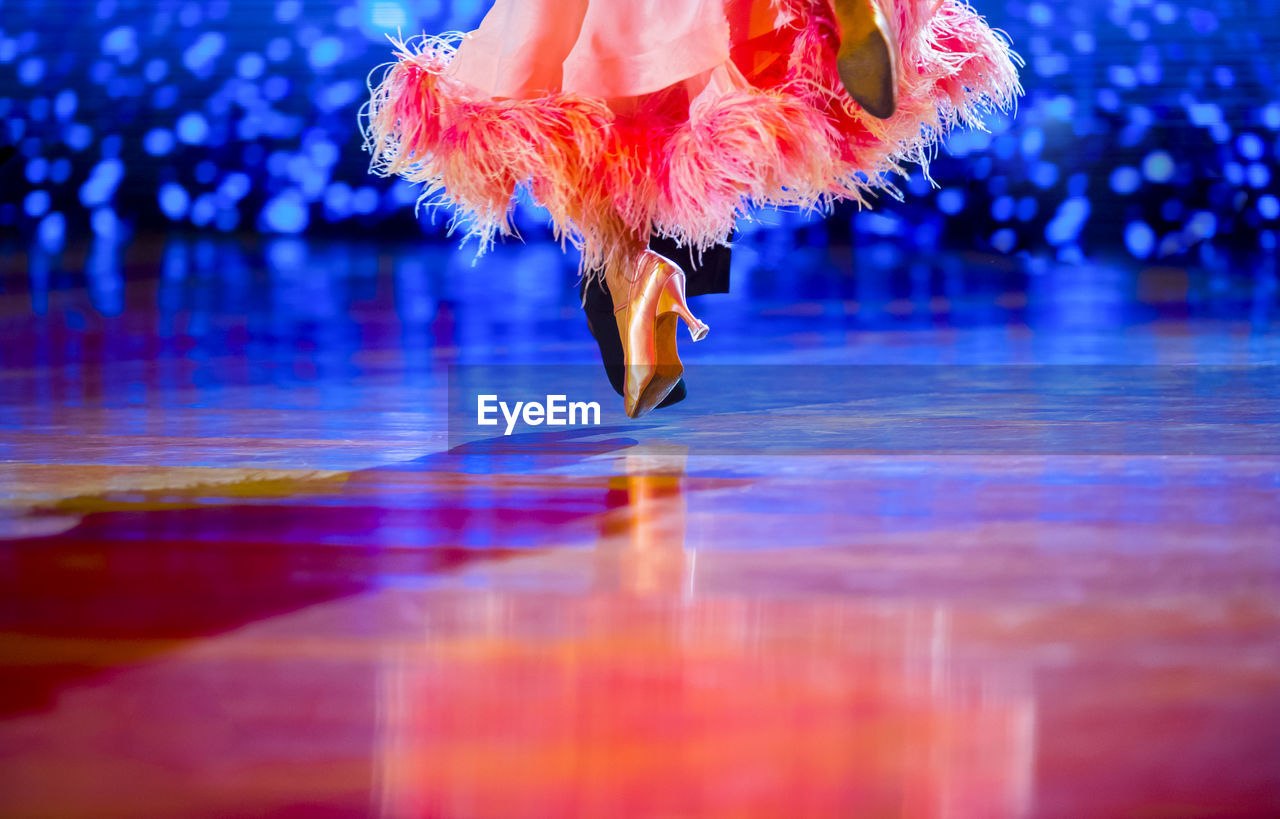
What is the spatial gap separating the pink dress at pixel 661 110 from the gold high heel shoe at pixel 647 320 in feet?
0.12

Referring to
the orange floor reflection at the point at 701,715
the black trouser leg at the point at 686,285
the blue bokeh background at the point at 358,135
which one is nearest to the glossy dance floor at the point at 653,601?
the orange floor reflection at the point at 701,715

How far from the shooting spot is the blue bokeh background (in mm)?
5312

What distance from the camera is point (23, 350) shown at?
7.01ft

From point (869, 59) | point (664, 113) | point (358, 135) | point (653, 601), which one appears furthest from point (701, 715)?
point (358, 135)

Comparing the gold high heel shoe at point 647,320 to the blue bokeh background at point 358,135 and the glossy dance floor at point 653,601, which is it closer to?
the glossy dance floor at point 653,601

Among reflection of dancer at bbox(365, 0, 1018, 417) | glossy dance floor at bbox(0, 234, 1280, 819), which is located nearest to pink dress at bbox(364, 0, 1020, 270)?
reflection of dancer at bbox(365, 0, 1018, 417)

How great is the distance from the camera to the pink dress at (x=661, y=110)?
1.24 metres

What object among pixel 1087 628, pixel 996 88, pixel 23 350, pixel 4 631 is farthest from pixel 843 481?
pixel 23 350

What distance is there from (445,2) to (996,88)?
4.57 metres

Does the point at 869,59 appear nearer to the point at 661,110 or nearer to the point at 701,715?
the point at 661,110

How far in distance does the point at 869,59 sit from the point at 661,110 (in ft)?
0.83

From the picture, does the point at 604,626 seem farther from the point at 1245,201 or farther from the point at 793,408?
the point at 1245,201

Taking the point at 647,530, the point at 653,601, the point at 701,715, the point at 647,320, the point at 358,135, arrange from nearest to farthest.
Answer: the point at 701,715, the point at 653,601, the point at 647,530, the point at 647,320, the point at 358,135

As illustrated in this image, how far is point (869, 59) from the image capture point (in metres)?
1.18
